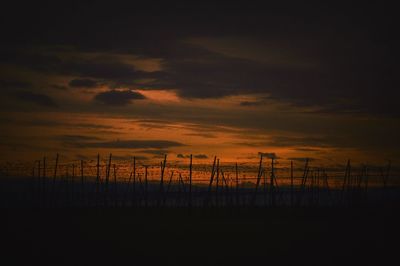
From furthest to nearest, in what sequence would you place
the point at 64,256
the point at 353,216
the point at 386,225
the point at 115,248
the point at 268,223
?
the point at 353,216, the point at 268,223, the point at 386,225, the point at 115,248, the point at 64,256

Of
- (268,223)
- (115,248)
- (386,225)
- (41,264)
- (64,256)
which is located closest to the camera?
(41,264)

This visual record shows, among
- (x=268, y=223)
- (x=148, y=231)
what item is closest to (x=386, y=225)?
(x=268, y=223)

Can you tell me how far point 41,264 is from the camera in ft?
56.2

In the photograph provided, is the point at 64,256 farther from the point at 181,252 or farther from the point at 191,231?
the point at 191,231

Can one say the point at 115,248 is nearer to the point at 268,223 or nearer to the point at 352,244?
the point at 352,244

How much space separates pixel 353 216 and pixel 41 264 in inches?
963

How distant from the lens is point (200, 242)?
22.8 metres

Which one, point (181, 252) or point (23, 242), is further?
point (23, 242)

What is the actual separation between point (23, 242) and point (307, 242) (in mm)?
10656

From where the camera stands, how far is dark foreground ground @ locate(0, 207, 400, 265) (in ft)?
59.7

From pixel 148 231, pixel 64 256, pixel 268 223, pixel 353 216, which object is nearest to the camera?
pixel 64 256

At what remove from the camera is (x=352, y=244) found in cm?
2214

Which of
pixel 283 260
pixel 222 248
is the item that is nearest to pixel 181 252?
pixel 222 248

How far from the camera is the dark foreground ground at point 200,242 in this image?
18.2 meters
